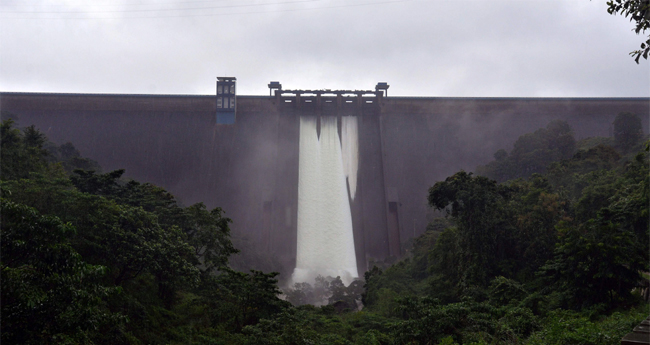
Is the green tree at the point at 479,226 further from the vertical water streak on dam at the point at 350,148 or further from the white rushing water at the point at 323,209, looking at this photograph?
the vertical water streak on dam at the point at 350,148

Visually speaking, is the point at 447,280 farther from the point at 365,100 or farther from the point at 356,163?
the point at 365,100

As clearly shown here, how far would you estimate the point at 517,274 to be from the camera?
13633mm

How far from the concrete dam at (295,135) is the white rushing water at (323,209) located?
4.1 inches

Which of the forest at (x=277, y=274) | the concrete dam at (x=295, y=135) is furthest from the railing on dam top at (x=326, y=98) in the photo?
the forest at (x=277, y=274)

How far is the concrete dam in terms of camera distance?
107ft

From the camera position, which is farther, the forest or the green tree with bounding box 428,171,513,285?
the green tree with bounding box 428,171,513,285

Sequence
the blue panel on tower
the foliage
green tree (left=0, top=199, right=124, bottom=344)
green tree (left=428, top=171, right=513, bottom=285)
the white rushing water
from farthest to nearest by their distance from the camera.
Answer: the blue panel on tower → the white rushing water → the foliage → green tree (left=428, top=171, right=513, bottom=285) → green tree (left=0, top=199, right=124, bottom=344)

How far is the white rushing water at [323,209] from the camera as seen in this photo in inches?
1098

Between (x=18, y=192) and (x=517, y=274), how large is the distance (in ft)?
39.1

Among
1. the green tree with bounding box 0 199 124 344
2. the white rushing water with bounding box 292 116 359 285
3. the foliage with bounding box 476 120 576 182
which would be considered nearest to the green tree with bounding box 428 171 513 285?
the green tree with bounding box 0 199 124 344

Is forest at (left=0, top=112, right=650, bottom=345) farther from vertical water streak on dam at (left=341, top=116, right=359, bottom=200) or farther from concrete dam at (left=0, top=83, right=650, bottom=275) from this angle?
concrete dam at (left=0, top=83, right=650, bottom=275)

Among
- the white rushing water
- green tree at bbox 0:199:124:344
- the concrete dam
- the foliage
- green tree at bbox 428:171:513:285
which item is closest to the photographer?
green tree at bbox 0:199:124:344

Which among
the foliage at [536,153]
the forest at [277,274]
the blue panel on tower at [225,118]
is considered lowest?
the forest at [277,274]

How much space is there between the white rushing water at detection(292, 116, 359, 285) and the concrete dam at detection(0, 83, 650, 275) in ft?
0.34
